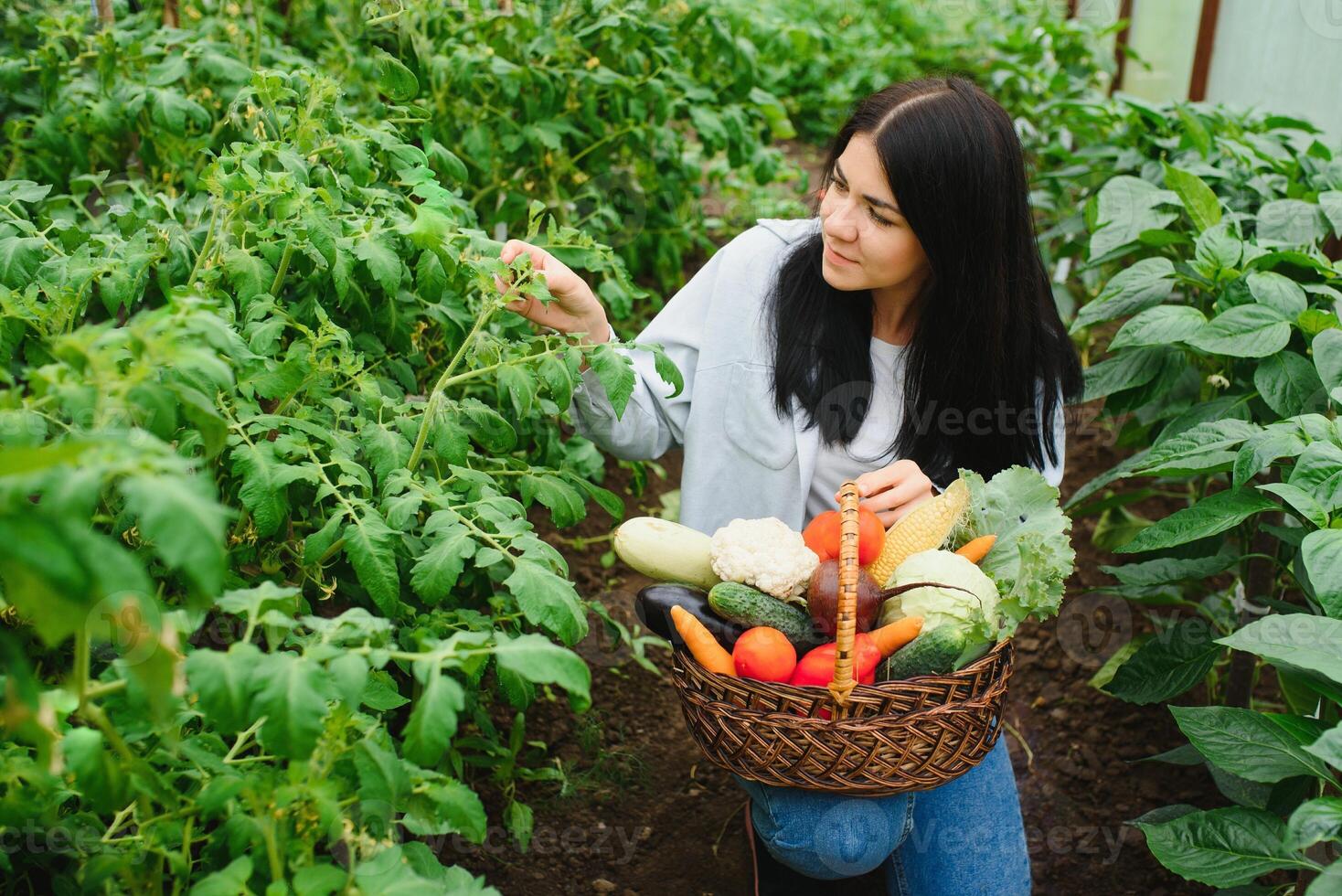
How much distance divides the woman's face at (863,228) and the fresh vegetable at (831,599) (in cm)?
55

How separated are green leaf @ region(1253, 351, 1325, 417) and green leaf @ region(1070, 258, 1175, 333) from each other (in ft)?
0.95

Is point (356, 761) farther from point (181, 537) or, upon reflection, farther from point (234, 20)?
point (234, 20)

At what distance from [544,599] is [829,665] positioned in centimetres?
44

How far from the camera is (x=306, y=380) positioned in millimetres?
1641

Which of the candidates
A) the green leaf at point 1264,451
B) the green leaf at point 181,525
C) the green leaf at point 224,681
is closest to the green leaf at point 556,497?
the green leaf at point 224,681

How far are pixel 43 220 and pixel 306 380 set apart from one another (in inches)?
22.5

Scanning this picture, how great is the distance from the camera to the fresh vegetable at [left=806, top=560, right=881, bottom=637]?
1.66 meters

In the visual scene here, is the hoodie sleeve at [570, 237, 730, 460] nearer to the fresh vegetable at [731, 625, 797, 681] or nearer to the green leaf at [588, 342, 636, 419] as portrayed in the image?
the green leaf at [588, 342, 636, 419]

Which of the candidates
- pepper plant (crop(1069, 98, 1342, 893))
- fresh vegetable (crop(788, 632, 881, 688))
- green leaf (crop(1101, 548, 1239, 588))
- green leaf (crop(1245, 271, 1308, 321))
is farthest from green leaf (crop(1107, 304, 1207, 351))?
fresh vegetable (crop(788, 632, 881, 688))

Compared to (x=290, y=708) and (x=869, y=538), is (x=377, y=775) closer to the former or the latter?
(x=290, y=708)

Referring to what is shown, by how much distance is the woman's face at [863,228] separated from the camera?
1.95m

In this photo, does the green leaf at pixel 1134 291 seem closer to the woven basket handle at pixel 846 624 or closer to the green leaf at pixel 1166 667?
the green leaf at pixel 1166 667

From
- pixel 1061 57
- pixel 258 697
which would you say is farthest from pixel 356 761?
pixel 1061 57

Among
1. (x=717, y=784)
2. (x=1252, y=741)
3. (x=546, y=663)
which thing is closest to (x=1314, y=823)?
(x=1252, y=741)
